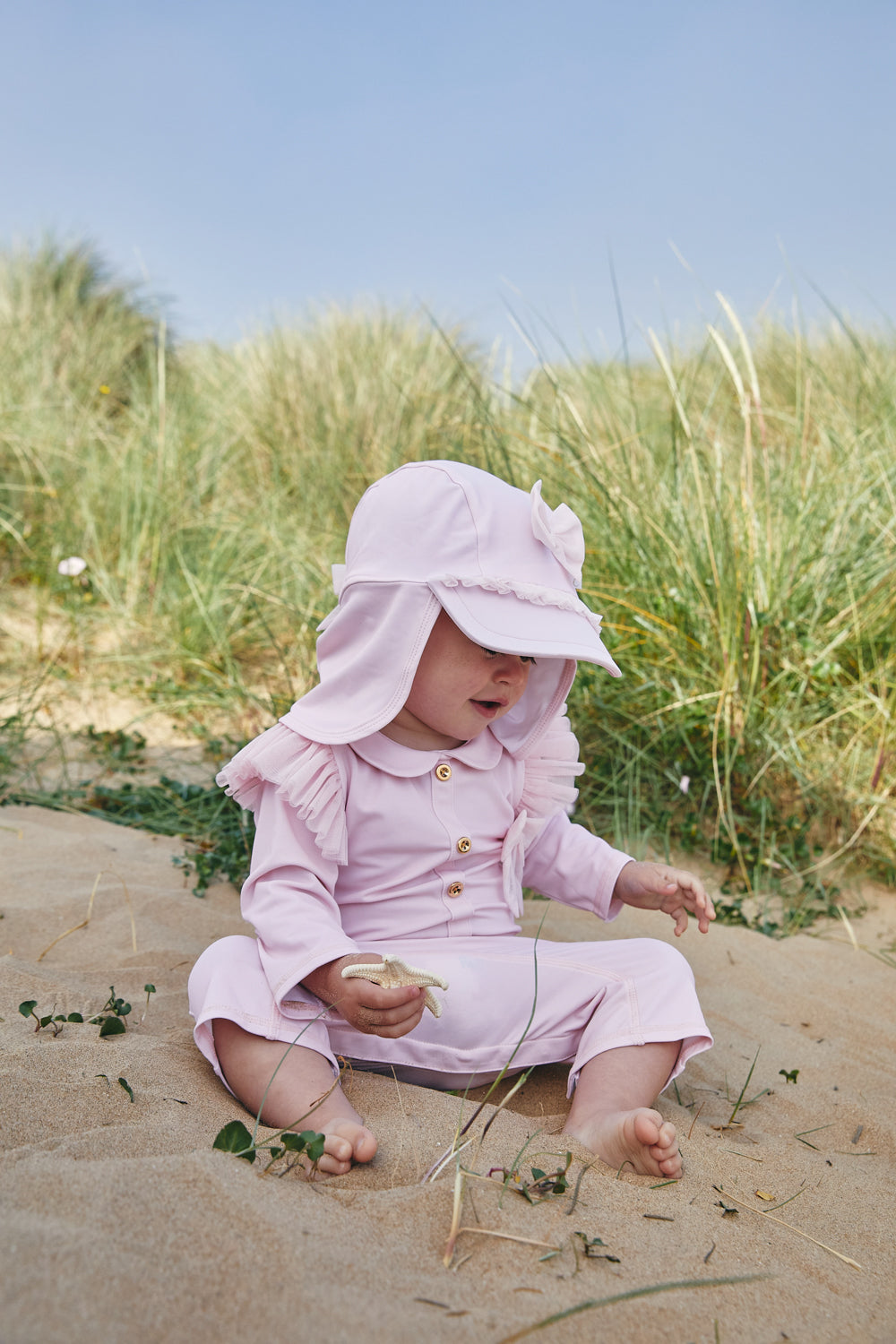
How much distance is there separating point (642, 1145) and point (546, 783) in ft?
2.77

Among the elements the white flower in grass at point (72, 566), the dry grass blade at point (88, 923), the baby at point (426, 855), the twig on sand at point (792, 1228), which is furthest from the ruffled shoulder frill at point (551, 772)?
the white flower in grass at point (72, 566)

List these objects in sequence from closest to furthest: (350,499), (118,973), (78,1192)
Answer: (78,1192), (118,973), (350,499)

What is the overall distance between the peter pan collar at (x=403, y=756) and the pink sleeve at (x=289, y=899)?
0.61 feet

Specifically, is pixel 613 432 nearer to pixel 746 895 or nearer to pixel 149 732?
pixel 746 895

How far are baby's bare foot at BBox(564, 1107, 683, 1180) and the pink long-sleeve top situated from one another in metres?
0.53

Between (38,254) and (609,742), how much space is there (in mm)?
8048

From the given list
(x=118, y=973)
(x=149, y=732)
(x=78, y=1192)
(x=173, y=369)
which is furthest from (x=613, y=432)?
(x=173, y=369)

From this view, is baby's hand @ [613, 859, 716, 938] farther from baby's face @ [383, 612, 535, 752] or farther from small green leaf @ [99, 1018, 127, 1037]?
small green leaf @ [99, 1018, 127, 1037]

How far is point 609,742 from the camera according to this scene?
11.9 feet

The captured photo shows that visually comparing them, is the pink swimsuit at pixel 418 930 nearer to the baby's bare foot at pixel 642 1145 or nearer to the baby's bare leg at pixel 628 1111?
the baby's bare leg at pixel 628 1111

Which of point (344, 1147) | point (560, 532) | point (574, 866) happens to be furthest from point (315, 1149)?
Answer: point (560, 532)

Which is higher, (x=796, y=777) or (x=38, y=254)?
(x=38, y=254)

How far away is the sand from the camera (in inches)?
42.2

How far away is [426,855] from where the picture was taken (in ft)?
6.76
